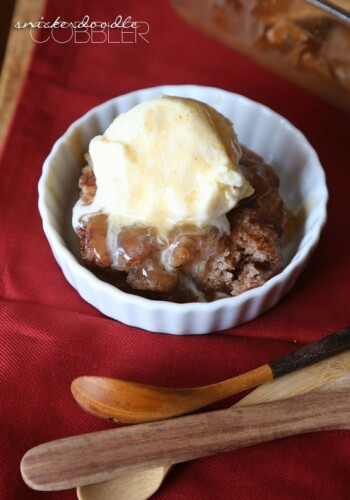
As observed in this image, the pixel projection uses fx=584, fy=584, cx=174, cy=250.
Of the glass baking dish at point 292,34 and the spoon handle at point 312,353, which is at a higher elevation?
the glass baking dish at point 292,34

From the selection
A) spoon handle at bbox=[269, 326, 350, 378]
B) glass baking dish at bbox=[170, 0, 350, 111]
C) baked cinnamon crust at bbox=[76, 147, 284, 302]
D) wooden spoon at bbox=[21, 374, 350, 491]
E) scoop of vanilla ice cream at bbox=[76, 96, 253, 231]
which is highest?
glass baking dish at bbox=[170, 0, 350, 111]

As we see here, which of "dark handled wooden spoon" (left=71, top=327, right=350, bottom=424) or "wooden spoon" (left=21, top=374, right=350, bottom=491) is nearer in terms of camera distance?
"wooden spoon" (left=21, top=374, right=350, bottom=491)

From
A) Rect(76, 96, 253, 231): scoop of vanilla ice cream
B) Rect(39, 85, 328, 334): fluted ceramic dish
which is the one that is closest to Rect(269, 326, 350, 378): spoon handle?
Rect(39, 85, 328, 334): fluted ceramic dish

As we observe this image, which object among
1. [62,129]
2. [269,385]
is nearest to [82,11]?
[62,129]

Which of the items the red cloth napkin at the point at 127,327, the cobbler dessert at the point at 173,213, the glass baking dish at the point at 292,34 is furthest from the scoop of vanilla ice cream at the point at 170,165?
the glass baking dish at the point at 292,34

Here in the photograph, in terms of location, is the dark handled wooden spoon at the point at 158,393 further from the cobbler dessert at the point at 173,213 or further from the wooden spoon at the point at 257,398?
the cobbler dessert at the point at 173,213

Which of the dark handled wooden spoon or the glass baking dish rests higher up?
the glass baking dish

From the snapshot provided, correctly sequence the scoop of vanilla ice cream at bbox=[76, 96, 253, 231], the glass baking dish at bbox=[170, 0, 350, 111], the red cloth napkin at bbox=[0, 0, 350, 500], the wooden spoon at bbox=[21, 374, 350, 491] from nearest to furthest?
the wooden spoon at bbox=[21, 374, 350, 491] → the red cloth napkin at bbox=[0, 0, 350, 500] → the scoop of vanilla ice cream at bbox=[76, 96, 253, 231] → the glass baking dish at bbox=[170, 0, 350, 111]

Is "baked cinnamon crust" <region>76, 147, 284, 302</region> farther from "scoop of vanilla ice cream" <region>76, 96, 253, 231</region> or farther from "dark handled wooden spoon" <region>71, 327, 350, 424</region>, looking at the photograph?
"dark handled wooden spoon" <region>71, 327, 350, 424</region>
